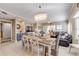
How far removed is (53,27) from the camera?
2.68m

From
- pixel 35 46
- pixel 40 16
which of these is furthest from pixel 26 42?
pixel 40 16

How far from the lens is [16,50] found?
104 inches

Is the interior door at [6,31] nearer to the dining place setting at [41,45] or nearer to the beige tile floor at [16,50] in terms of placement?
the beige tile floor at [16,50]

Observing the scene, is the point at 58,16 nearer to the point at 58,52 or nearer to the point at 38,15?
the point at 38,15

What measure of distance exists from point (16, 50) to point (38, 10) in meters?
1.05

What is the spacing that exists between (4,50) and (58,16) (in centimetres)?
147

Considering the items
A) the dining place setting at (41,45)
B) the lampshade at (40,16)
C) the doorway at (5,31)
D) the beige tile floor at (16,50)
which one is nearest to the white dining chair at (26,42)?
the dining place setting at (41,45)

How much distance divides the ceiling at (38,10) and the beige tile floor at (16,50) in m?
0.63

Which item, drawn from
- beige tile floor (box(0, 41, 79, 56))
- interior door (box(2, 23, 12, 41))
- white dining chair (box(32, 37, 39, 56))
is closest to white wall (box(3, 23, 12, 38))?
interior door (box(2, 23, 12, 41))

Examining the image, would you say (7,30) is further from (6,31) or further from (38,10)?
(38,10)

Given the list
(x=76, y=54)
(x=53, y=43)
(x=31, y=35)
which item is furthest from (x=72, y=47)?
(x=31, y=35)

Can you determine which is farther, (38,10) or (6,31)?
(6,31)

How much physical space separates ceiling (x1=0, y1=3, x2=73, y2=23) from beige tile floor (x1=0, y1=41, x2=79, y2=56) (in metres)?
0.63

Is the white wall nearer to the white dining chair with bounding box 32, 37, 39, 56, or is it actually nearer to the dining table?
the dining table
